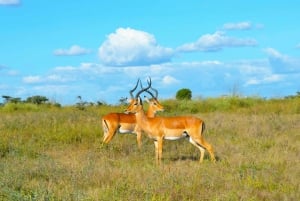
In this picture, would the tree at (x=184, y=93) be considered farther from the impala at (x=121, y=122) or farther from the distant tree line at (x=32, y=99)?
the impala at (x=121, y=122)

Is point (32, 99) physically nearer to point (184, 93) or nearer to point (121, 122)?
point (184, 93)

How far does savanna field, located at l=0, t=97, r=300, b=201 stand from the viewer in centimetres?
900

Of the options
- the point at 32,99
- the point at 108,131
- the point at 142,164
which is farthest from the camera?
the point at 32,99

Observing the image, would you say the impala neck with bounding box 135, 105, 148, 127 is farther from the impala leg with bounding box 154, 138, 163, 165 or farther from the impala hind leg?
the impala hind leg

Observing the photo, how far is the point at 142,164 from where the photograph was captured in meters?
12.2

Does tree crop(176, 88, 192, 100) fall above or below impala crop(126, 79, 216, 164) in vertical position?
above

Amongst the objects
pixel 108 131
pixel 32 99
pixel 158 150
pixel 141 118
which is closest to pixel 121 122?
pixel 108 131

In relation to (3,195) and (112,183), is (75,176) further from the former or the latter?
(3,195)

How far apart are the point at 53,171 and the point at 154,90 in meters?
6.60

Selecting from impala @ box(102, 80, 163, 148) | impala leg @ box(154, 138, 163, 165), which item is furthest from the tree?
impala leg @ box(154, 138, 163, 165)

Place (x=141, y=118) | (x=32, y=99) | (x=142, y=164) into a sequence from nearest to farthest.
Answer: (x=142, y=164)
(x=141, y=118)
(x=32, y=99)

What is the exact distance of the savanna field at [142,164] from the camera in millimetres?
9000

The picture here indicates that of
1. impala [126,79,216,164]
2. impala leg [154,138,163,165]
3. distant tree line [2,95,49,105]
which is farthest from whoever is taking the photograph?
distant tree line [2,95,49,105]

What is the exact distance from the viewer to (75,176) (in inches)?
395
